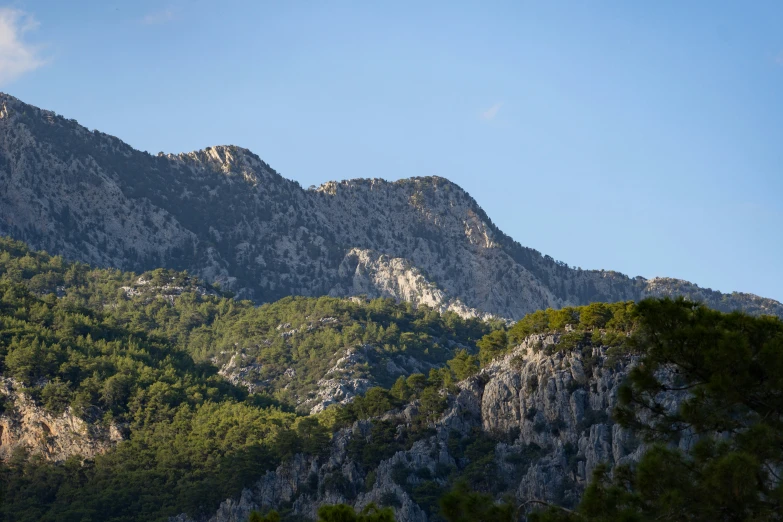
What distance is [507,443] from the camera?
9506 cm

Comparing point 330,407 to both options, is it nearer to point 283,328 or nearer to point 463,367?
point 463,367

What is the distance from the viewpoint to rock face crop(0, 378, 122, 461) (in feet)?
374

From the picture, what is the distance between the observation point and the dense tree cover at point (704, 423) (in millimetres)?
31797

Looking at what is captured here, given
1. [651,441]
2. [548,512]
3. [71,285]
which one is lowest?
[548,512]

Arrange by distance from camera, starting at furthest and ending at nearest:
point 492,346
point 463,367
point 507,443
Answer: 1. point 492,346
2. point 463,367
3. point 507,443

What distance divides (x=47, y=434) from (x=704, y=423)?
93885 mm

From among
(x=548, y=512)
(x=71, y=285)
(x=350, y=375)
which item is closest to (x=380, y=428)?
(x=350, y=375)

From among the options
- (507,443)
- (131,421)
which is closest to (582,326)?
(507,443)

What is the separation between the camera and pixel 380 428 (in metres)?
102

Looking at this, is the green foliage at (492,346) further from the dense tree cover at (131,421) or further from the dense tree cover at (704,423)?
the dense tree cover at (704,423)

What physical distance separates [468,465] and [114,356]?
58.8 meters

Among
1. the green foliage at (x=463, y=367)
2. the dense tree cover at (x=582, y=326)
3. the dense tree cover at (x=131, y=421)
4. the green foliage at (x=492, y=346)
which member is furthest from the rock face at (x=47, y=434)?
the dense tree cover at (x=582, y=326)

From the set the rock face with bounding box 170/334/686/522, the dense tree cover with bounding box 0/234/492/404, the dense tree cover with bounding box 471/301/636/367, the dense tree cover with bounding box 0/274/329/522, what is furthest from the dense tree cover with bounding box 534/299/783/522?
the dense tree cover with bounding box 0/234/492/404

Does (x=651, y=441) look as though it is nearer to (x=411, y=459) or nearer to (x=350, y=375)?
(x=411, y=459)
